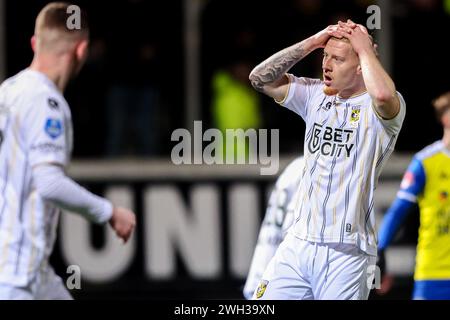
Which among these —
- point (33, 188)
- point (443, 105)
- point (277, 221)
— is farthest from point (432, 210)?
point (33, 188)

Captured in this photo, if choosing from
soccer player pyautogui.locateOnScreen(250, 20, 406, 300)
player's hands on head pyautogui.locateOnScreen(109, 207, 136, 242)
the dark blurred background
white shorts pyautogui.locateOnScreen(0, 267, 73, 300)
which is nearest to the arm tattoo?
soccer player pyautogui.locateOnScreen(250, 20, 406, 300)

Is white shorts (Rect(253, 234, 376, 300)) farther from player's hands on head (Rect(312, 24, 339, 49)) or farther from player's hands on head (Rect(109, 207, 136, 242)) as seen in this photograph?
player's hands on head (Rect(312, 24, 339, 49))

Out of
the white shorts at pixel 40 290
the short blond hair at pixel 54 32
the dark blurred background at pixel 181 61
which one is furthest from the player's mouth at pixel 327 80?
the dark blurred background at pixel 181 61

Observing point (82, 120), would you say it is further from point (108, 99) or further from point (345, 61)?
point (345, 61)

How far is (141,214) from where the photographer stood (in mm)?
11609

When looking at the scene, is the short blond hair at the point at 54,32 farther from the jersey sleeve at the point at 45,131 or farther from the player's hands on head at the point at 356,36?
the player's hands on head at the point at 356,36

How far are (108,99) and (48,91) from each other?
5.82m

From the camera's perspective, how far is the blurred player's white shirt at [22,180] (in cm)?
616

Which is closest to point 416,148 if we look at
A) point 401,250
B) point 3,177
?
point 401,250

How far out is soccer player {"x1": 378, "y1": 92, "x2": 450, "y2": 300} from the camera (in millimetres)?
8375

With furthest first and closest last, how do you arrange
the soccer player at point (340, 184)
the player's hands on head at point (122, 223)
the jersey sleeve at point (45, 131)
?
1. the soccer player at point (340, 184)
2. the player's hands on head at point (122, 223)
3. the jersey sleeve at point (45, 131)

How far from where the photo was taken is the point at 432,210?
331 inches
